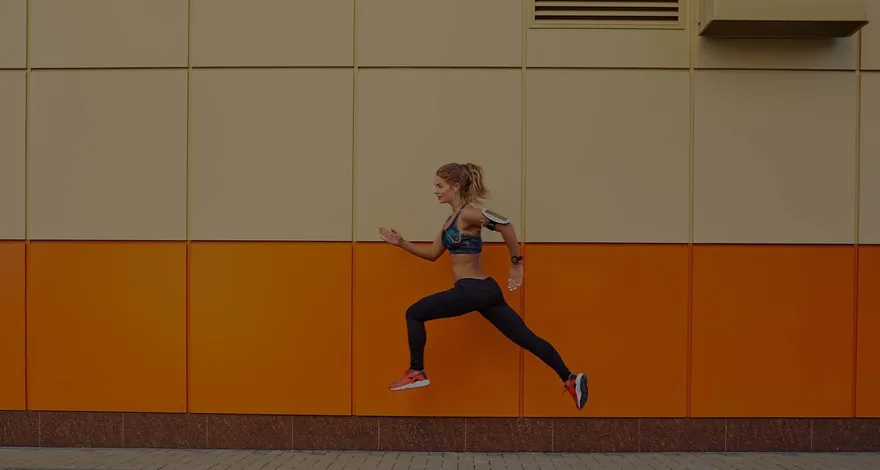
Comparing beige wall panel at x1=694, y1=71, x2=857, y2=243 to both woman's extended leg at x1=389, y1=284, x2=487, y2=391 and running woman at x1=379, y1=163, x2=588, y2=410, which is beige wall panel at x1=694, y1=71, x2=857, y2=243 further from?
woman's extended leg at x1=389, y1=284, x2=487, y2=391

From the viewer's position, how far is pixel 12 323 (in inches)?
255

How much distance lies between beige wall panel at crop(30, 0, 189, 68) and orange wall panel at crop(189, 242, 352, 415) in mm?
1664

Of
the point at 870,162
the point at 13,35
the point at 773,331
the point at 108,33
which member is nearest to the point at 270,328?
the point at 108,33

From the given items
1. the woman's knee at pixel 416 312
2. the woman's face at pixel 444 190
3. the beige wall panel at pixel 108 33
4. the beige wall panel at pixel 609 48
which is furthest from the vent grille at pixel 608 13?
the beige wall panel at pixel 108 33

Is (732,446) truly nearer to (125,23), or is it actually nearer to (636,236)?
(636,236)

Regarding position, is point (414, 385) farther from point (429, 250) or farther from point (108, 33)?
point (108, 33)

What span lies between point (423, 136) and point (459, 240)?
1.02 m

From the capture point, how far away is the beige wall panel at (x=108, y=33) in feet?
21.0

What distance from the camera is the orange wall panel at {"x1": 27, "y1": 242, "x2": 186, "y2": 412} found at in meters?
6.42

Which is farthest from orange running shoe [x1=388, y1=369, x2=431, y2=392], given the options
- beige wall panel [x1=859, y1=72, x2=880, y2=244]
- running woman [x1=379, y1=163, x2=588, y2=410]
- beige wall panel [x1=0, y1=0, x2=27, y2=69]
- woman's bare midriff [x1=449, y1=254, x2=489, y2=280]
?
beige wall panel [x1=0, y1=0, x2=27, y2=69]

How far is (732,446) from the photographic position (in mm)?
6312

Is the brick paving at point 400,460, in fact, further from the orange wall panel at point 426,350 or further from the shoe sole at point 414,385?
the shoe sole at point 414,385

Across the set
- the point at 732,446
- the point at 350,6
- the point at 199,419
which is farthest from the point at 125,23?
the point at 732,446

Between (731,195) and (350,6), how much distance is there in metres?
3.48
